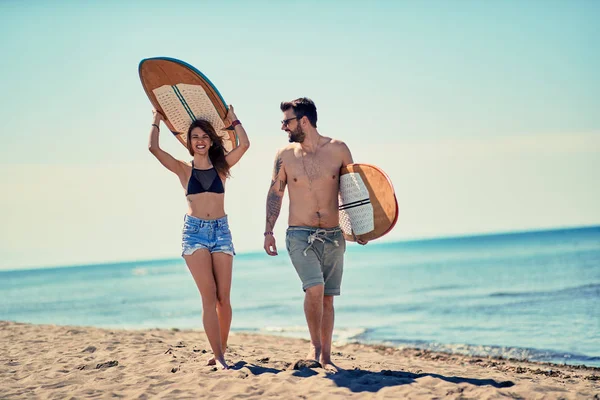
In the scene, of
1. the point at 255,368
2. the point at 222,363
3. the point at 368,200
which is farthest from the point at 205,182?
the point at 255,368

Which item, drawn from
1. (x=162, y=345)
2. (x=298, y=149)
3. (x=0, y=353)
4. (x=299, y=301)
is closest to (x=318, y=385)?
(x=298, y=149)

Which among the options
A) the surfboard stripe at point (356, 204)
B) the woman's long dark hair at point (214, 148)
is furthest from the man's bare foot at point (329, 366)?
the woman's long dark hair at point (214, 148)

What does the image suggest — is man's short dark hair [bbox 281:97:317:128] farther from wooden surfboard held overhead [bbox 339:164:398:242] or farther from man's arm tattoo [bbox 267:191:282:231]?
man's arm tattoo [bbox 267:191:282:231]

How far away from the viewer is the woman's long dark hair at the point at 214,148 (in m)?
5.82

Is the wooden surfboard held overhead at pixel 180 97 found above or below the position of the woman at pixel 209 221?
above

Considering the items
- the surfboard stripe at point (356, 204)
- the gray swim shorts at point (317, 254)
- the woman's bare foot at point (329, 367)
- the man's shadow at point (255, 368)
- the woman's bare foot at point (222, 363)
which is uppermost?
the surfboard stripe at point (356, 204)

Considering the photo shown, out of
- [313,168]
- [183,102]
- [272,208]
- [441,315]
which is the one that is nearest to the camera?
[313,168]

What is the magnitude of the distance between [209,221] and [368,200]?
57.8 inches

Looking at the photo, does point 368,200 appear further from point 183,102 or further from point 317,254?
point 183,102

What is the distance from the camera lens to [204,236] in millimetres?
5562

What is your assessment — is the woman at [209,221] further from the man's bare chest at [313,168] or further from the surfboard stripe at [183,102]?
the man's bare chest at [313,168]

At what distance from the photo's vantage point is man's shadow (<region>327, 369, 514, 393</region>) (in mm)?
4852

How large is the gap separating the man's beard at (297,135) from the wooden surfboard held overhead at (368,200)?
0.48 m

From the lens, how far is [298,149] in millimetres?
5766
